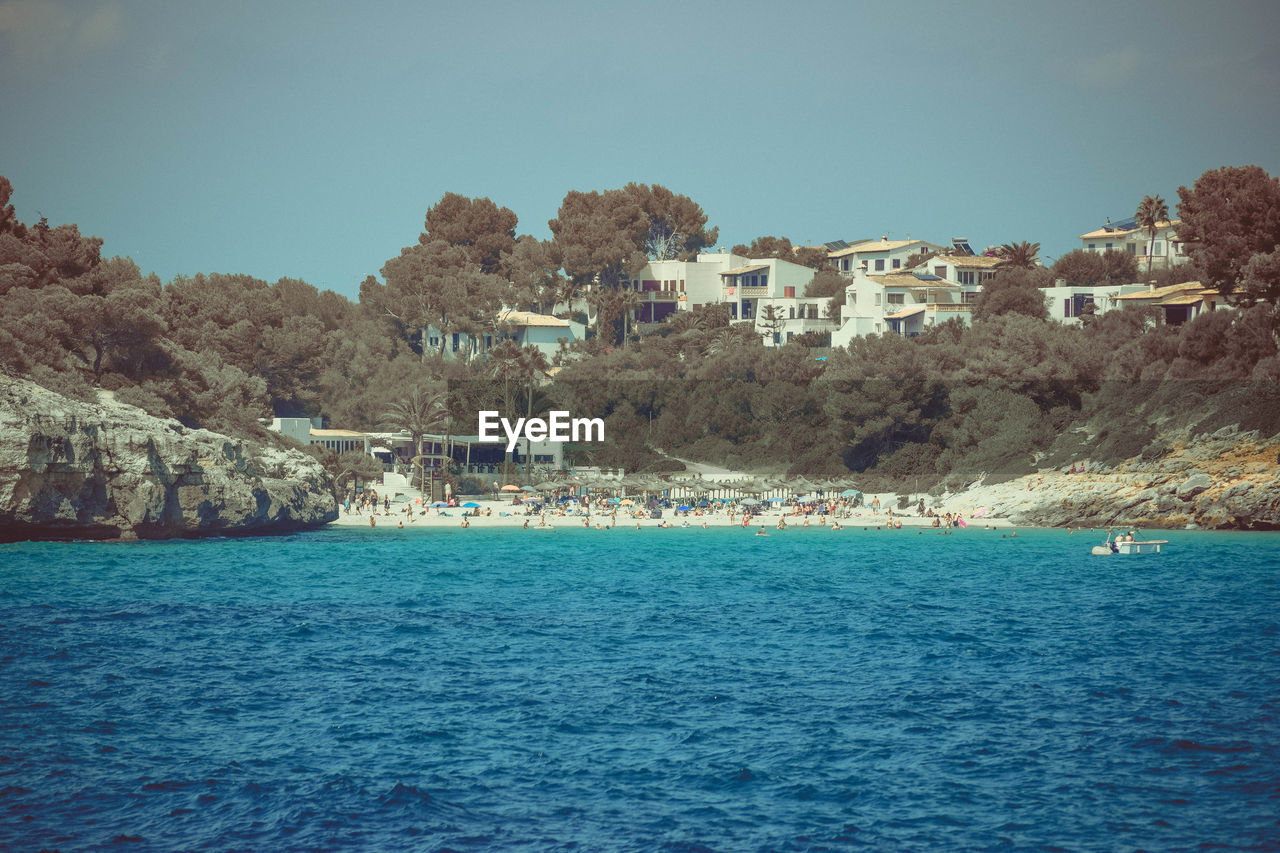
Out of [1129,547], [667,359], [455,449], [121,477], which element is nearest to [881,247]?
[667,359]

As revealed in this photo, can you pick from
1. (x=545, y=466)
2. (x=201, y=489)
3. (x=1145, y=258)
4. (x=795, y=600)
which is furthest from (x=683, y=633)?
(x=1145, y=258)

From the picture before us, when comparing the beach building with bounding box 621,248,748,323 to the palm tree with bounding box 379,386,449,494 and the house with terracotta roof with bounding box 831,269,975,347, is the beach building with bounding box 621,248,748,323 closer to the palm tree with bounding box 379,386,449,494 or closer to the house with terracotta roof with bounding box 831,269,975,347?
the house with terracotta roof with bounding box 831,269,975,347

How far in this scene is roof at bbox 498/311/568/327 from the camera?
8656 cm

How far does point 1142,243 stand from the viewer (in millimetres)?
97812

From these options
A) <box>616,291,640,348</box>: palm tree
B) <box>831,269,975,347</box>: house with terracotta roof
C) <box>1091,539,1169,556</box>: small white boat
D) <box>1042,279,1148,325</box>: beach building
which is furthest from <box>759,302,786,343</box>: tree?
<box>1091,539,1169,556</box>: small white boat

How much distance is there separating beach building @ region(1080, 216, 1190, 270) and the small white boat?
43.7 metres

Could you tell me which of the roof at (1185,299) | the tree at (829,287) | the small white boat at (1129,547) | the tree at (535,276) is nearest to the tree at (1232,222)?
the roof at (1185,299)

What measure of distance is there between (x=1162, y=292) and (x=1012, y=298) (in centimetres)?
945

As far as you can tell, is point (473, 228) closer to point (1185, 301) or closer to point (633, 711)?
point (1185, 301)

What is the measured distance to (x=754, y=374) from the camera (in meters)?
77.5

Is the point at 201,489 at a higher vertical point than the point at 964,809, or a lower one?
higher

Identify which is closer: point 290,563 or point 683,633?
point 683,633

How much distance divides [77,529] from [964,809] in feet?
140

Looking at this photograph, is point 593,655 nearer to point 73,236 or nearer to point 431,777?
point 431,777
